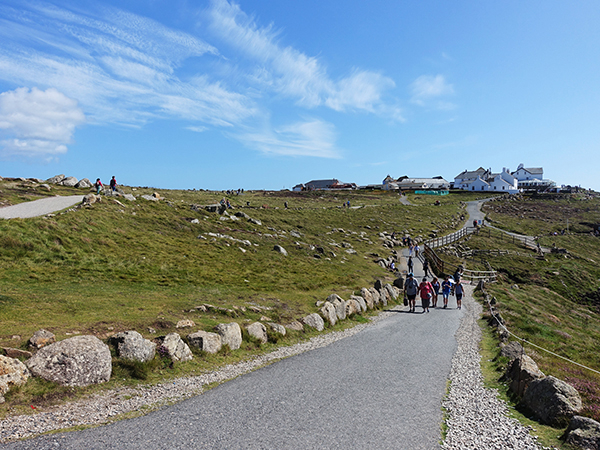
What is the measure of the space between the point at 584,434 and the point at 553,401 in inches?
69.8

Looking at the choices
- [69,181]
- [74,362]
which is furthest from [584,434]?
[69,181]

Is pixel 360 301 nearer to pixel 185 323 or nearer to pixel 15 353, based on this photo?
pixel 185 323

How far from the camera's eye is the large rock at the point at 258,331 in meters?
16.4

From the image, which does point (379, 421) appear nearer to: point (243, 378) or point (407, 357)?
point (243, 378)

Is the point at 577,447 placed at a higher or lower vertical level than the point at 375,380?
higher

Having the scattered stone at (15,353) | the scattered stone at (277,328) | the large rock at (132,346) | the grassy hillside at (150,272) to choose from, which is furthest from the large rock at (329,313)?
the scattered stone at (15,353)

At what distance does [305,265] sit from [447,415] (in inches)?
1009

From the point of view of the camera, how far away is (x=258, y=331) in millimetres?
16641

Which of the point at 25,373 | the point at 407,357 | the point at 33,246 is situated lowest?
the point at 407,357

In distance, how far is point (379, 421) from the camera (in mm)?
9828

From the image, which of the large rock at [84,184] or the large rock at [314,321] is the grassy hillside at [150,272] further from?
the large rock at [84,184]

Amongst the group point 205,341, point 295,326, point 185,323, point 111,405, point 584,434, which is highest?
point 584,434

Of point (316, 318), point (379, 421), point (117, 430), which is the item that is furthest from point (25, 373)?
point (316, 318)

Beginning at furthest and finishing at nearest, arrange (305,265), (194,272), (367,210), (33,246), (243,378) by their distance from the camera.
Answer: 1. (367,210)
2. (305,265)
3. (194,272)
4. (33,246)
5. (243,378)
